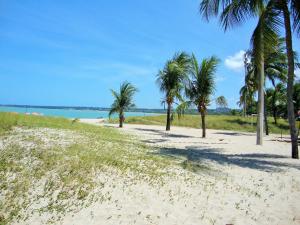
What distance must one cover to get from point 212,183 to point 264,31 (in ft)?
24.1

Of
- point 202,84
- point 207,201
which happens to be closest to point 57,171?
point 207,201

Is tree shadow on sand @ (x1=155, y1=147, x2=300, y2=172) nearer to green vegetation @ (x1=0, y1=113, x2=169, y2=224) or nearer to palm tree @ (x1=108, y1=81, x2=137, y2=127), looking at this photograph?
green vegetation @ (x1=0, y1=113, x2=169, y2=224)

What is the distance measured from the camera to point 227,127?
3678cm

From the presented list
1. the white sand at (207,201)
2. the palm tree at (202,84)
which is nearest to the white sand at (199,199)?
the white sand at (207,201)

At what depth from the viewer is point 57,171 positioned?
27.3 feet

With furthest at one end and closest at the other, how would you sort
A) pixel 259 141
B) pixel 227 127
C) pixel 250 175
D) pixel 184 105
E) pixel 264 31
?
1. pixel 227 127
2. pixel 184 105
3. pixel 259 141
4. pixel 264 31
5. pixel 250 175

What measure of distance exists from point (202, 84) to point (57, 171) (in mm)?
16541

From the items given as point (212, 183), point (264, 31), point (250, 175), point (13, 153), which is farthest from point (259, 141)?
point (13, 153)

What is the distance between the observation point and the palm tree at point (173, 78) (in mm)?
26641

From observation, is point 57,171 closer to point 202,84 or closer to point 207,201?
point 207,201

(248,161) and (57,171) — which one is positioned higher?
(57,171)

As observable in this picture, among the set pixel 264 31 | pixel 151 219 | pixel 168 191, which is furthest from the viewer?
pixel 264 31

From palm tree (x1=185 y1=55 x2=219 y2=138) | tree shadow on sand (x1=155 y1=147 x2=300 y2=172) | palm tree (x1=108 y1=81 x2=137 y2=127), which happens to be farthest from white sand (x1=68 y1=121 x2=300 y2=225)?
palm tree (x1=108 y1=81 x2=137 y2=127)

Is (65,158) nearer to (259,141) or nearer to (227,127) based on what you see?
(259,141)
